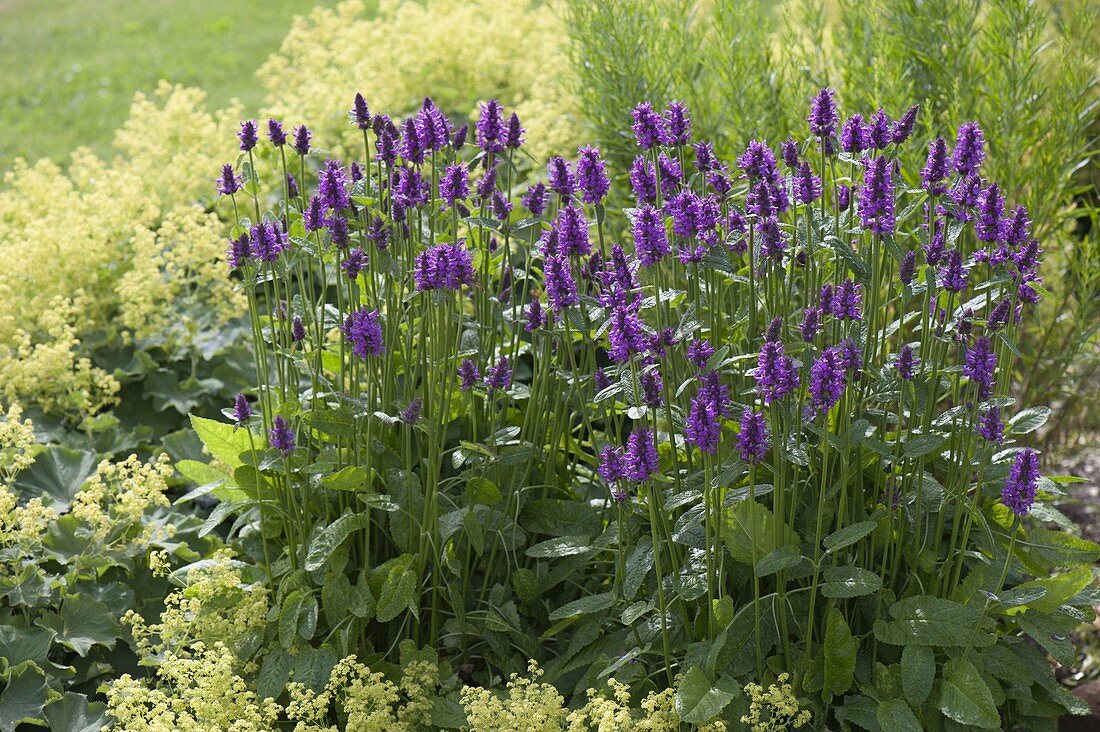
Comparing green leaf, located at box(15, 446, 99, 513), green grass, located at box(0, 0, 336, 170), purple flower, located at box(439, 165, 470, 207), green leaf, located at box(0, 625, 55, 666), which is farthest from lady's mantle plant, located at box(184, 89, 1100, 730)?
green grass, located at box(0, 0, 336, 170)

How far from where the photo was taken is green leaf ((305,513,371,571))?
270 cm

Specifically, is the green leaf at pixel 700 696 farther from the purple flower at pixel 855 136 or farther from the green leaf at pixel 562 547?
the purple flower at pixel 855 136

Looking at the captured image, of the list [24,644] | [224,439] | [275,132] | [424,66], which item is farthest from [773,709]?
[424,66]

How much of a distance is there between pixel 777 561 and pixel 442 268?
0.91 metres

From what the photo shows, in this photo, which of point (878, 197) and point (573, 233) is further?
point (573, 233)

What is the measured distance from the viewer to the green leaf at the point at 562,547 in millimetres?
2680

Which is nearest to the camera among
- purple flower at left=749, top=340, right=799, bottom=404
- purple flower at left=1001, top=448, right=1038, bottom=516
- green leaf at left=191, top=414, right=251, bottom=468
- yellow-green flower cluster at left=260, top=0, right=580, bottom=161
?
purple flower at left=749, top=340, right=799, bottom=404

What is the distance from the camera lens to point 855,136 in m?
2.39

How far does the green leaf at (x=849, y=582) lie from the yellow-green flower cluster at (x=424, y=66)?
3172mm

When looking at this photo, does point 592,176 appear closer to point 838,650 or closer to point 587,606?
point 587,606

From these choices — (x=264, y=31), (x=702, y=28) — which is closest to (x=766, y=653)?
(x=702, y=28)

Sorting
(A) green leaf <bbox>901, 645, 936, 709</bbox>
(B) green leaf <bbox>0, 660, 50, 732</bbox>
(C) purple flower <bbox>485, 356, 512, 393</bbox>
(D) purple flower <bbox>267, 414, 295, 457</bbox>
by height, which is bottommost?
(B) green leaf <bbox>0, 660, 50, 732</bbox>

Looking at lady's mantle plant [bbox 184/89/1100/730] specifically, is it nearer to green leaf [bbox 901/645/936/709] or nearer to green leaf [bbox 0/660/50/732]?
green leaf [bbox 901/645/936/709]

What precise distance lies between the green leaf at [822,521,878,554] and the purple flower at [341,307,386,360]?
104cm
